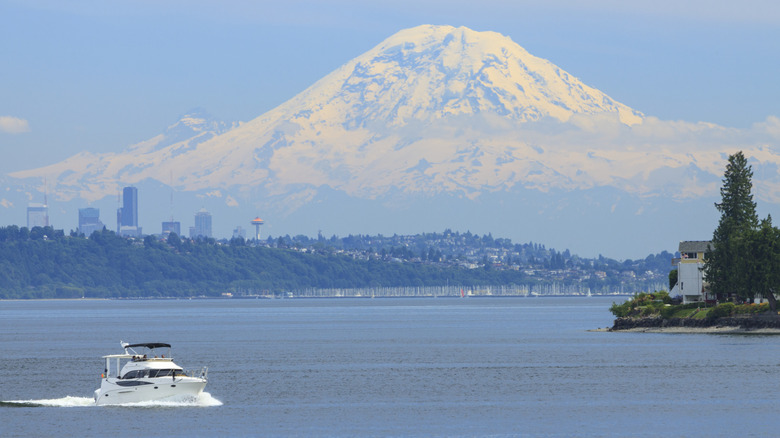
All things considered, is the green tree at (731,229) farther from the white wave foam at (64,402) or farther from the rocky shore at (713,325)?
the white wave foam at (64,402)

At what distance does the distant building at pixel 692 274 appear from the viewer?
16625 cm

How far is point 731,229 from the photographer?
16175 cm

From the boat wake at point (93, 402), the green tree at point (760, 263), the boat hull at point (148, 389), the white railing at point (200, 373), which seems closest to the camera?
the boat hull at point (148, 389)

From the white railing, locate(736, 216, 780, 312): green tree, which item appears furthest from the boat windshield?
locate(736, 216, 780, 312): green tree

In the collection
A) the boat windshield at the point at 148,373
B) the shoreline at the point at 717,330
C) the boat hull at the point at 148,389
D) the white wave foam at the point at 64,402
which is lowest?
the white wave foam at the point at 64,402

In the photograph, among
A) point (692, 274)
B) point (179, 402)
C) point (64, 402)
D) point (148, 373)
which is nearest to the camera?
Result: point (148, 373)

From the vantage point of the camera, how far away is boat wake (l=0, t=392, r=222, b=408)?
8069cm

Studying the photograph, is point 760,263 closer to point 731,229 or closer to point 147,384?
point 731,229

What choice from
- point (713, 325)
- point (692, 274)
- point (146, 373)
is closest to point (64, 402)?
point (146, 373)

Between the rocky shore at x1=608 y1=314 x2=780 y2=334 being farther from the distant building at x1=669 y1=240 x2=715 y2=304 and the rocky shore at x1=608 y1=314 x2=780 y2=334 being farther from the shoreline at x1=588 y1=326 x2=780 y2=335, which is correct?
the distant building at x1=669 y1=240 x2=715 y2=304

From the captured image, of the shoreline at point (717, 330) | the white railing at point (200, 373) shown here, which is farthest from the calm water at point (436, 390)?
the shoreline at point (717, 330)

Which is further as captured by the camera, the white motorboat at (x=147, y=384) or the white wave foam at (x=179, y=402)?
the white wave foam at (x=179, y=402)

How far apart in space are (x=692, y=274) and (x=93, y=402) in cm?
10171

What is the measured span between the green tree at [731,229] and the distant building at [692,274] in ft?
9.03
